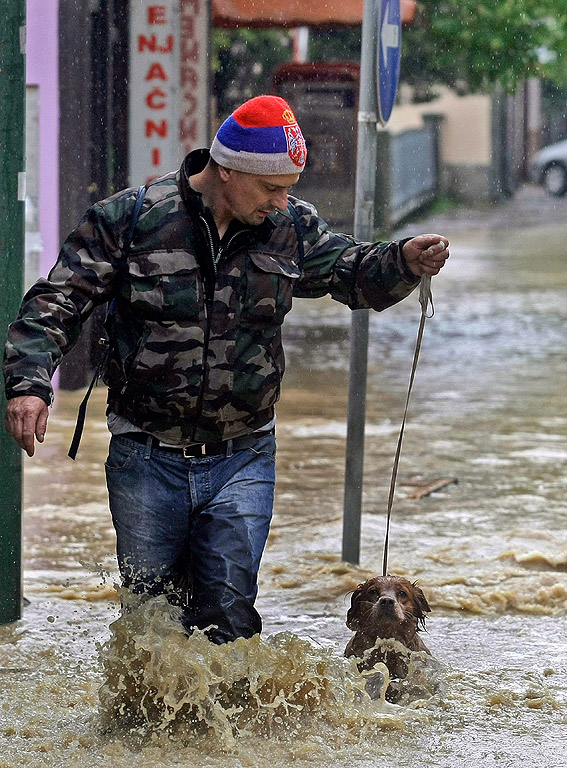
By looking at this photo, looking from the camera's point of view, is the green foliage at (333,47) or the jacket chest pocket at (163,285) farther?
the green foliage at (333,47)

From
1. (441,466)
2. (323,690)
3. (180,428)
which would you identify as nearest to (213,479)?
(180,428)

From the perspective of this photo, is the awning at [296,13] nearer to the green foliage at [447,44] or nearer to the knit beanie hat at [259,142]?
the green foliage at [447,44]

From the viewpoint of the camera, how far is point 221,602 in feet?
13.4

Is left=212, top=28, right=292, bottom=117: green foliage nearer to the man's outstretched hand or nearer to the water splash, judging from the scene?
the water splash

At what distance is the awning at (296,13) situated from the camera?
12062mm

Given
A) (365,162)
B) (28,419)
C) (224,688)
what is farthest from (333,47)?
(28,419)

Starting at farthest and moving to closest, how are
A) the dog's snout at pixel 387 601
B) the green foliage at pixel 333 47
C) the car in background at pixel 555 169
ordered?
the car in background at pixel 555 169 < the green foliage at pixel 333 47 < the dog's snout at pixel 387 601

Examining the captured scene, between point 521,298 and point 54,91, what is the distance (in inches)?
290

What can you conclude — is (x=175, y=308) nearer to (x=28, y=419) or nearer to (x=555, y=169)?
(x=28, y=419)

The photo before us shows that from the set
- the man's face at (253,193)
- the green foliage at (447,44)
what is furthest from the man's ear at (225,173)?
the green foliage at (447,44)

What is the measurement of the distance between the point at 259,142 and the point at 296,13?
8832 millimetres

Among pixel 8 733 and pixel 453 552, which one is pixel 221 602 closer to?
pixel 8 733

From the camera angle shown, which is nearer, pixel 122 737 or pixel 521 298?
pixel 122 737

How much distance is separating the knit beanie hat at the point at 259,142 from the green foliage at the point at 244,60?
41.0 ft
